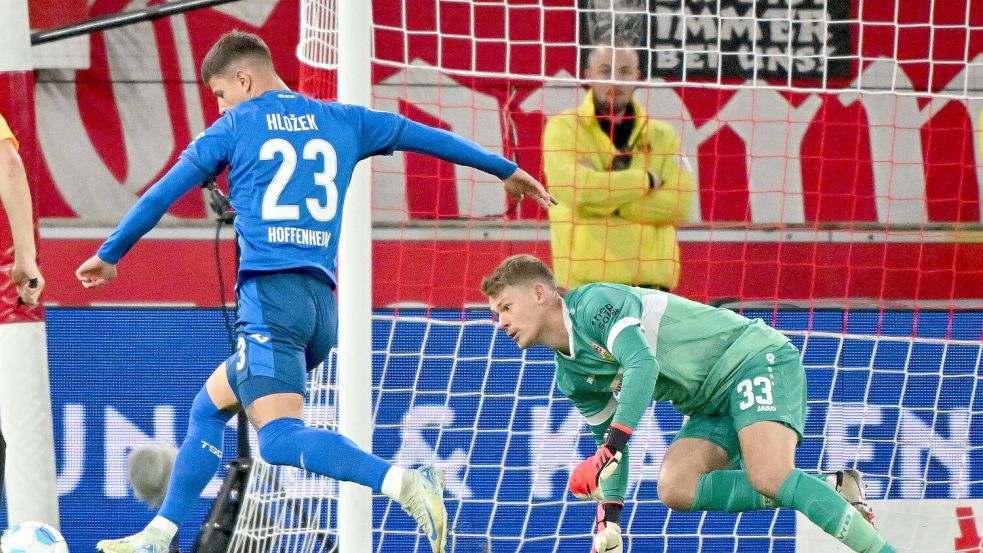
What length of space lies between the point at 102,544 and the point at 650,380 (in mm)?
1807

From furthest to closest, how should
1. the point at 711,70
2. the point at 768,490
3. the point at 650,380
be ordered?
the point at 711,70
the point at 768,490
the point at 650,380

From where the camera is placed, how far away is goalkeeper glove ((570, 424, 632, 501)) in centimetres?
395

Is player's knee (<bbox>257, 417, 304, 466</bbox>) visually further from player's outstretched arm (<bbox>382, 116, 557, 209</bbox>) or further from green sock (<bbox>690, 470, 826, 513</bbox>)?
green sock (<bbox>690, 470, 826, 513</bbox>)

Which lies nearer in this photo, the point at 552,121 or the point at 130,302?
the point at 552,121

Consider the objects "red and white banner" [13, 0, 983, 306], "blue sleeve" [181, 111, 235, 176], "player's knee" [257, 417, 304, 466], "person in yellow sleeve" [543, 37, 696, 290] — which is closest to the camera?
"player's knee" [257, 417, 304, 466]

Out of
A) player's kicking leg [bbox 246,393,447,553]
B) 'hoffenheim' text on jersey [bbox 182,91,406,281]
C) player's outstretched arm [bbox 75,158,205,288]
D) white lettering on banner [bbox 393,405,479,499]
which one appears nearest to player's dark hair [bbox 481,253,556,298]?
'hoffenheim' text on jersey [bbox 182,91,406,281]

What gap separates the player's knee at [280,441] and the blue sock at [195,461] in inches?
20.1

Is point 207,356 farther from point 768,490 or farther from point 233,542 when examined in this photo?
point 768,490

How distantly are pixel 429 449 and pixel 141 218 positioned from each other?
2217mm

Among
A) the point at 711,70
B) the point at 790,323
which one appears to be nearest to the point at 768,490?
the point at 790,323

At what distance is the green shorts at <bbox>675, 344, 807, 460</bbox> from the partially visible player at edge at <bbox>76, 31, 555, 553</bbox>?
107 cm

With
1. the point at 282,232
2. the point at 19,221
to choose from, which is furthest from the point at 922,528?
the point at 19,221

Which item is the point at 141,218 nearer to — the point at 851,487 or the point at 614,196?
the point at 614,196

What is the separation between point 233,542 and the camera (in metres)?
5.15
